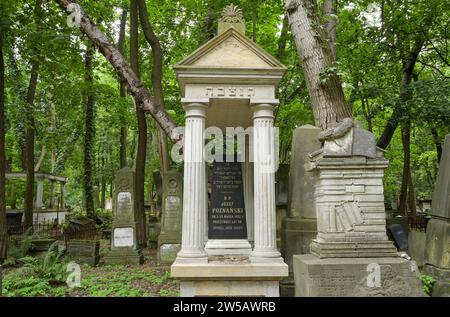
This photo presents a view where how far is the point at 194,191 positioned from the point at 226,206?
4.71 ft

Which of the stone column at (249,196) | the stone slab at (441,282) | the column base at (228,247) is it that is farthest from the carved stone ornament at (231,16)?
the stone slab at (441,282)

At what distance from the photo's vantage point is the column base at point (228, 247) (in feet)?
20.7

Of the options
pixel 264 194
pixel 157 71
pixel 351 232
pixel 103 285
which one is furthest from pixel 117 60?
pixel 351 232

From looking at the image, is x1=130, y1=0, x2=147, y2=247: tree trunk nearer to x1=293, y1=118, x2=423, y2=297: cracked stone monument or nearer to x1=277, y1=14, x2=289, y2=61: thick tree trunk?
x1=277, y1=14, x2=289, y2=61: thick tree trunk

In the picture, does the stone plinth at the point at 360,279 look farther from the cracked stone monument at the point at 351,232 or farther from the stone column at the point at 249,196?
the stone column at the point at 249,196

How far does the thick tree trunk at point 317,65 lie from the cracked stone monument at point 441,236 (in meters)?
2.20

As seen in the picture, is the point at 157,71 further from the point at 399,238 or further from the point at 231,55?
the point at 399,238

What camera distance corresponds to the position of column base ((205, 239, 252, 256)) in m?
6.32

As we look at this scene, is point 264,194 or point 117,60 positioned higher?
point 117,60

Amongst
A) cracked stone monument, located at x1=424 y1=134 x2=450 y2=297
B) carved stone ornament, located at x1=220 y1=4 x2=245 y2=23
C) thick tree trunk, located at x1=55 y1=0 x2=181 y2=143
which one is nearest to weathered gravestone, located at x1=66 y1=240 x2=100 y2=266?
thick tree trunk, located at x1=55 y1=0 x2=181 y2=143

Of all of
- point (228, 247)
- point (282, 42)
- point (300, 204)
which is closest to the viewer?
point (228, 247)

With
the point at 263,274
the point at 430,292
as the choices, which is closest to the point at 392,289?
the point at 430,292

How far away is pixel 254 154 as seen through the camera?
543cm

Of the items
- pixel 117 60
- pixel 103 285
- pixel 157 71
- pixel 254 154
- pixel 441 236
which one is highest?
pixel 157 71
